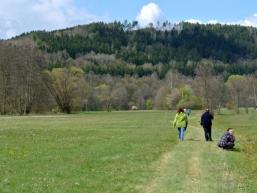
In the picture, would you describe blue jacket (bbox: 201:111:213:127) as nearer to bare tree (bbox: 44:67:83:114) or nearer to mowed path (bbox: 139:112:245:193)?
mowed path (bbox: 139:112:245:193)

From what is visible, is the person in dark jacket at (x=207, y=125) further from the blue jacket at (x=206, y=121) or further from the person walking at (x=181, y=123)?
the person walking at (x=181, y=123)

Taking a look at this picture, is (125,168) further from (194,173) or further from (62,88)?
(62,88)

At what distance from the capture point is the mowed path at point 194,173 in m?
19.6

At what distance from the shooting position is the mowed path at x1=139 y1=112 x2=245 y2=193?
19611mm

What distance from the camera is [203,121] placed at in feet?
139

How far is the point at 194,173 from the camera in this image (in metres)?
23.5

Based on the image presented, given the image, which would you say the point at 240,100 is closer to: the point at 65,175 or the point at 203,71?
the point at 203,71

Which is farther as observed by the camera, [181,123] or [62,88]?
[62,88]

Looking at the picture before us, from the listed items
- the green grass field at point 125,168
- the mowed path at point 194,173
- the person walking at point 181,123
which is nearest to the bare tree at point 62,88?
the person walking at point 181,123

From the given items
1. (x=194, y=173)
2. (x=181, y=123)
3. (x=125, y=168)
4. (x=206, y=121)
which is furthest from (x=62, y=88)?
(x=194, y=173)

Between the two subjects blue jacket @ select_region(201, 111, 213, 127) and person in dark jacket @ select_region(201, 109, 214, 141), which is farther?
blue jacket @ select_region(201, 111, 213, 127)

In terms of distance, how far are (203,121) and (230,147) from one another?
736 centimetres

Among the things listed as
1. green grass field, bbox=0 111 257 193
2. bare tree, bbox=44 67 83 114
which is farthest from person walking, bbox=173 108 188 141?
bare tree, bbox=44 67 83 114

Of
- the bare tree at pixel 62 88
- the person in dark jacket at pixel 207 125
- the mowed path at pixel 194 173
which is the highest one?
the bare tree at pixel 62 88
